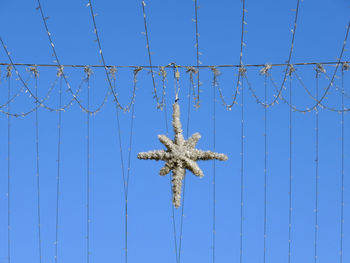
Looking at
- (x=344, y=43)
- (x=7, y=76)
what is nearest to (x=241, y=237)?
(x=344, y=43)

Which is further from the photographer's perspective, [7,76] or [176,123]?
[7,76]

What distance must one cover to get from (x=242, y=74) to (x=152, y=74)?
1.07 meters

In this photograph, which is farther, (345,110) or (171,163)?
(345,110)

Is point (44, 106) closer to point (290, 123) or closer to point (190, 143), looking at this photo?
point (190, 143)

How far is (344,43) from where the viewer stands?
7.69m

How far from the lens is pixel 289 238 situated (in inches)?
361

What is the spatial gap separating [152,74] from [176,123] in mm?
780

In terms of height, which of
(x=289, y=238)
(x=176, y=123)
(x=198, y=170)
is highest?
(x=176, y=123)

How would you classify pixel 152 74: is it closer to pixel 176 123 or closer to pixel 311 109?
pixel 176 123

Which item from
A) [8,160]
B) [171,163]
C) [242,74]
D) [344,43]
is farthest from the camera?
[8,160]

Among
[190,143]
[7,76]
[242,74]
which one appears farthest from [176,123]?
[7,76]

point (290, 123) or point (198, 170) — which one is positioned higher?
point (290, 123)

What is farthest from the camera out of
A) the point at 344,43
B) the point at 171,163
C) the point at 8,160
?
the point at 8,160

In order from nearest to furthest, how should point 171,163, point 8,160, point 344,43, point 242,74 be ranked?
point 344,43, point 171,163, point 242,74, point 8,160
